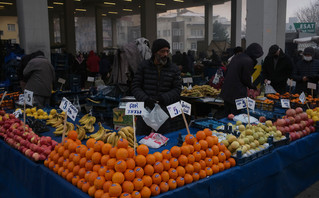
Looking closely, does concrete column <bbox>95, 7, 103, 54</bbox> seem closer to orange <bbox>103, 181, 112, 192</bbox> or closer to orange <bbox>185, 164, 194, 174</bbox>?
orange <bbox>185, 164, 194, 174</bbox>

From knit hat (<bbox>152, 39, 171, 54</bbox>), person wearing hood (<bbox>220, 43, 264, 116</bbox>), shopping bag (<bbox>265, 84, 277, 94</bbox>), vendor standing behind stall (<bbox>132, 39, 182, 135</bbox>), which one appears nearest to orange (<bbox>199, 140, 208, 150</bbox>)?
vendor standing behind stall (<bbox>132, 39, 182, 135</bbox>)

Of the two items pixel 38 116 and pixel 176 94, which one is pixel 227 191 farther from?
pixel 38 116

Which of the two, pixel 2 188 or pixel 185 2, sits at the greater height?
pixel 185 2

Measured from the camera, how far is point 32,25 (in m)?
9.51

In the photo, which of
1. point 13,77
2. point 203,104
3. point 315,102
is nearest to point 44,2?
point 13,77

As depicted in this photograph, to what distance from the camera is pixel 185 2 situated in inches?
1045

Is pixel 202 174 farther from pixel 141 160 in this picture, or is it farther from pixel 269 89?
pixel 269 89

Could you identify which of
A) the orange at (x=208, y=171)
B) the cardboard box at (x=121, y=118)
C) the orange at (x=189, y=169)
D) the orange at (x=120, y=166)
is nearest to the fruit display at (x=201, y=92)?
the cardboard box at (x=121, y=118)

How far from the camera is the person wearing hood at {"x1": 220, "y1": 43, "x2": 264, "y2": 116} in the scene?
503cm

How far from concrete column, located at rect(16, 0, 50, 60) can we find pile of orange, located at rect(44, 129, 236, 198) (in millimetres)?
7593

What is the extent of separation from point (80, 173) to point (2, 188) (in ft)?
6.05

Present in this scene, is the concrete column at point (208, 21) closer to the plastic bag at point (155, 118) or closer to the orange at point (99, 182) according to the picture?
the plastic bag at point (155, 118)

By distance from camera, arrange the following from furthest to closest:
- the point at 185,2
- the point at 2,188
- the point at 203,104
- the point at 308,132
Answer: the point at 185,2 → the point at 203,104 → the point at 308,132 → the point at 2,188

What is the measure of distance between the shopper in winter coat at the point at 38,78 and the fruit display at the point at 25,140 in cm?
181
